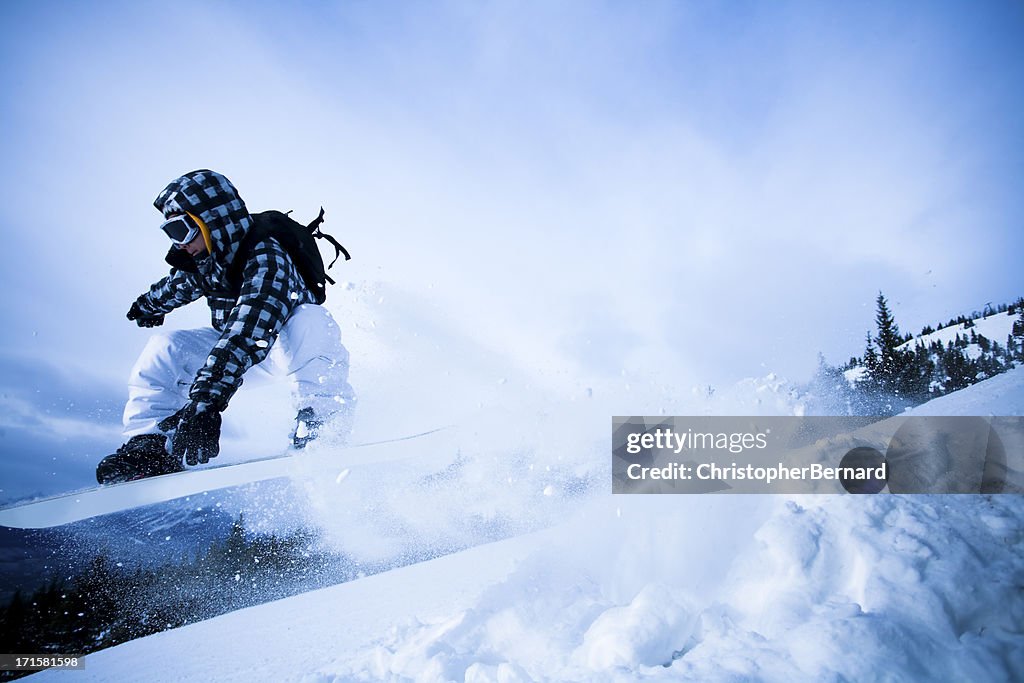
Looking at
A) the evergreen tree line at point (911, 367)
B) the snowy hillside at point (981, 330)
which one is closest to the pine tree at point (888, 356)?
the evergreen tree line at point (911, 367)

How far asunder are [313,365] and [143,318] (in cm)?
221

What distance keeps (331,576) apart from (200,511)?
1520mm

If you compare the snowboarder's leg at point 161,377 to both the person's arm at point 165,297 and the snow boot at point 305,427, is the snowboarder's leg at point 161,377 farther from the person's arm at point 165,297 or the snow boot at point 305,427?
the snow boot at point 305,427

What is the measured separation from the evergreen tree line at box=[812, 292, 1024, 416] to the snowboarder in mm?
20330

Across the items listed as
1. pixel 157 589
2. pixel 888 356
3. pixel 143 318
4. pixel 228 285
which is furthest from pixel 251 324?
pixel 888 356

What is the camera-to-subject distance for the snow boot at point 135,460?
320 cm

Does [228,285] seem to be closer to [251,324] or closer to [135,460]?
[251,324]

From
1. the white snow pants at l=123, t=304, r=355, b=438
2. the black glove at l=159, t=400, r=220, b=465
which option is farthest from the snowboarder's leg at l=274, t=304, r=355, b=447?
the black glove at l=159, t=400, r=220, b=465

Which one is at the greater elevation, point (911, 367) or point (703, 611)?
point (911, 367)

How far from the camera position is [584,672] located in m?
1.59

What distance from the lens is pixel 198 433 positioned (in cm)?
294

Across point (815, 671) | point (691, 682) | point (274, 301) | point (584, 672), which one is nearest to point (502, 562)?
point (584, 672)

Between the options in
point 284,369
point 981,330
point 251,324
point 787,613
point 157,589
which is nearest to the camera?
point 787,613

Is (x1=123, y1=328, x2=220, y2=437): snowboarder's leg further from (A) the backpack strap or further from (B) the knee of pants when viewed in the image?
(A) the backpack strap
